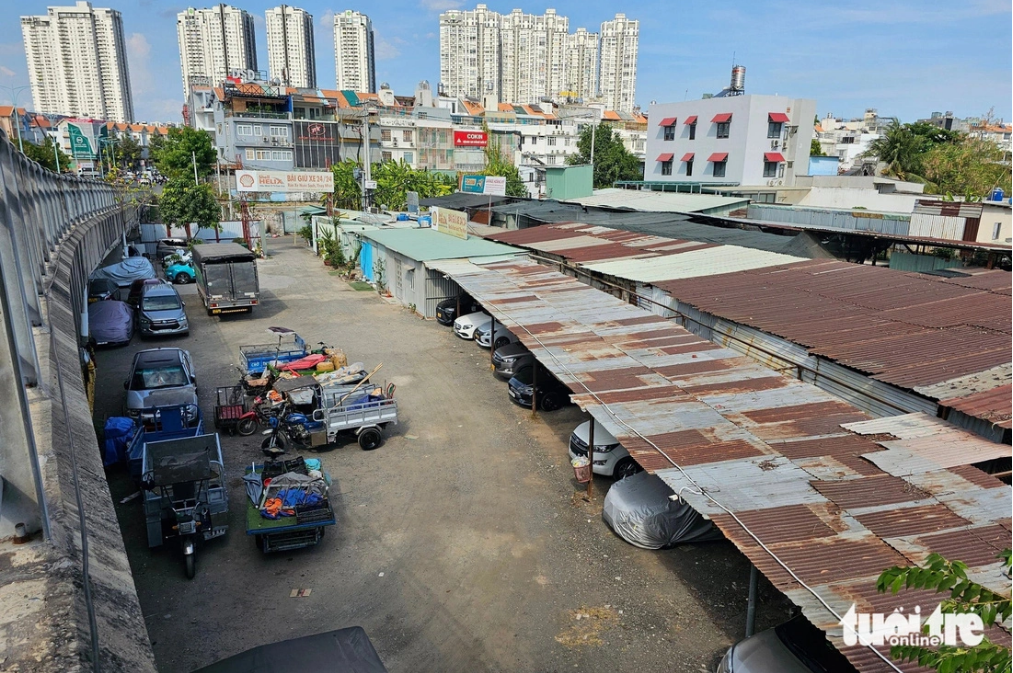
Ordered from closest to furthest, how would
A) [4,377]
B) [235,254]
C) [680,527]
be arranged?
1. [4,377]
2. [680,527]
3. [235,254]

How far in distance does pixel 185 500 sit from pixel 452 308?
1689 cm

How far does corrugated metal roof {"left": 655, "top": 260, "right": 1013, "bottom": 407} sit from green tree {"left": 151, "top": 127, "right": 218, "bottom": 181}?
4713 cm

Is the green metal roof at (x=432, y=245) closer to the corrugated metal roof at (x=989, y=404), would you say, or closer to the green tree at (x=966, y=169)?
the corrugated metal roof at (x=989, y=404)

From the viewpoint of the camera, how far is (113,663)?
3754 millimetres

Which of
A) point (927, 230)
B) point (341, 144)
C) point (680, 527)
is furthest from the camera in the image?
point (341, 144)

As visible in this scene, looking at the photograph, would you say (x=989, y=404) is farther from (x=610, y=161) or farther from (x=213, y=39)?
(x=213, y=39)

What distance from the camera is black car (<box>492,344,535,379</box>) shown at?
1947 cm

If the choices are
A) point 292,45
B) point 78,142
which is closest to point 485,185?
point 78,142

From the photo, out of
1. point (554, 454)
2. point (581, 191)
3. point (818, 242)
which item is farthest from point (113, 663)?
point (581, 191)

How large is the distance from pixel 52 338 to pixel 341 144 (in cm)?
7008

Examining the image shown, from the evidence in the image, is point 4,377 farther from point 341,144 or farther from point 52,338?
point 341,144

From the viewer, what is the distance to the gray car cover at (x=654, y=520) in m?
11.2

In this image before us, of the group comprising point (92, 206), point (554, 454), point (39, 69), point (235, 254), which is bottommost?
point (554, 454)

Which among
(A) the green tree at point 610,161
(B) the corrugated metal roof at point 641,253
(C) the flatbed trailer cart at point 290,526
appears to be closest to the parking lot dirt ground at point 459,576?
(C) the flatbed trailer cart at point 290,526
